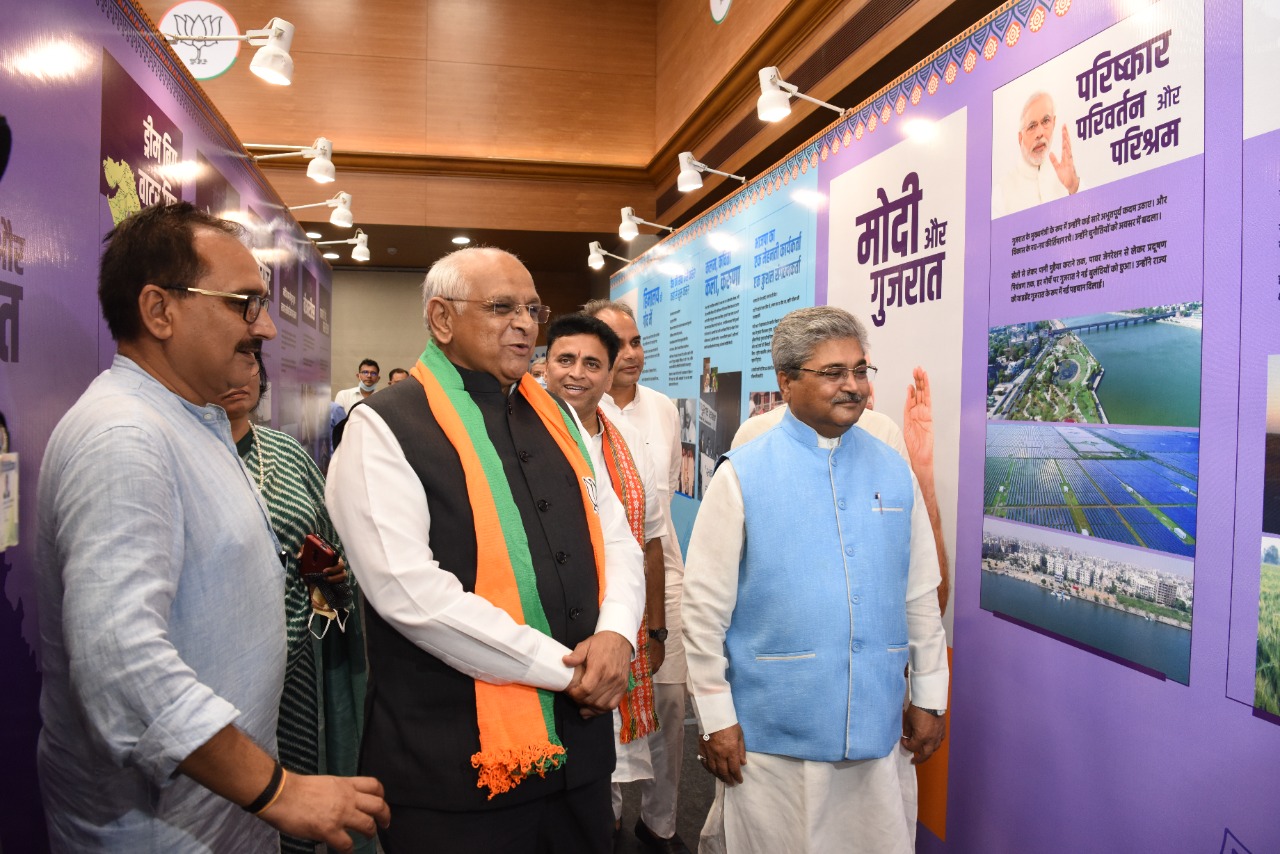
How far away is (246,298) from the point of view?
1.27 metres

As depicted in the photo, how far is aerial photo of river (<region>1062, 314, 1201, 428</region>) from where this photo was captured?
1712 millimetres

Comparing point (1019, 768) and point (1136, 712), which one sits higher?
point (1136, 712)

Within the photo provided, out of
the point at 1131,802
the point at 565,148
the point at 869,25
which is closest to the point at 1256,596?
the point at 1131,802

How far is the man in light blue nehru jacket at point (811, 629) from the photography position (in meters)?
1.79

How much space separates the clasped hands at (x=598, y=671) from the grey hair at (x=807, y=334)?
83 centimetres

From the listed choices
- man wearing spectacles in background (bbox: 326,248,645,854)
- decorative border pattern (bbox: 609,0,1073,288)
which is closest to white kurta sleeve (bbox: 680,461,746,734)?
man wearing spectacles in background (bbox: 326,248,645,854)

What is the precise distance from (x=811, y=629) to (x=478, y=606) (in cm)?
82

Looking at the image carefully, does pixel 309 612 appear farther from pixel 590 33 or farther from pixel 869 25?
pixel 590 33

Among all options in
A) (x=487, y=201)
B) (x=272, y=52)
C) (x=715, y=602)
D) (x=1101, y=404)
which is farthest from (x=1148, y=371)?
(x=487, y=201)

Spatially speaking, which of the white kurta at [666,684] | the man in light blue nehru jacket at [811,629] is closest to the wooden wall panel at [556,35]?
the white kurta at [666,684]

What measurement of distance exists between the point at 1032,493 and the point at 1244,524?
23.3 inches

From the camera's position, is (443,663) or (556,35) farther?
(556,35)

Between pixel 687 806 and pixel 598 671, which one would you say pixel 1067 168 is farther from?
pixel 687 806

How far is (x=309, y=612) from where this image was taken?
186cm
